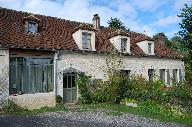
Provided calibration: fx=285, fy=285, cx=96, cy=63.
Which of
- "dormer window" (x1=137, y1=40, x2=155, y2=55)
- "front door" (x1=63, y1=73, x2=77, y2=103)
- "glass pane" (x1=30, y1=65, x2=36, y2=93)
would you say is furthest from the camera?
"dormer window" (x1=137, y1=40, x2=155, y2=55)

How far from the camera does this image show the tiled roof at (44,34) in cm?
2047

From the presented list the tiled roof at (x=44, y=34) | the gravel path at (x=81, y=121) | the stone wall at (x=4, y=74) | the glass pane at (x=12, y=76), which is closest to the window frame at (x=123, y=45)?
the tiled roof at (x=44, y=34)

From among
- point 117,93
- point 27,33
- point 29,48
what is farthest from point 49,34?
point 117,93

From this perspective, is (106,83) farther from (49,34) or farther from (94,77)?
(49,34)

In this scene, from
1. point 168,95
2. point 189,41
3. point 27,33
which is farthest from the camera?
point 189,41

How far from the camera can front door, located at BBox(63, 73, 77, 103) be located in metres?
22.8

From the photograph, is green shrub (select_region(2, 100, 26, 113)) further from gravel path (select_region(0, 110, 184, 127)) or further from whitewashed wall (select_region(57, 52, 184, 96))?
whitewashed wall (select_region(57, 52, 184, 96))

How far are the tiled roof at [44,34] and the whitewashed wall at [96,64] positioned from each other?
69cm

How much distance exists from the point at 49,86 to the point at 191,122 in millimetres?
10816

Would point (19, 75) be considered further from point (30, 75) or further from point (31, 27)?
point (31, 27)

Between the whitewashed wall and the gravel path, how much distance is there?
620cm

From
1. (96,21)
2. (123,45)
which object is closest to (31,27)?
(96,21)

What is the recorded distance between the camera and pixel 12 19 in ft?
75.0

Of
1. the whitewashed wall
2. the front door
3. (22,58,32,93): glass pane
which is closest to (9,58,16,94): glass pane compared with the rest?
(22,58,32,93): glass pane
